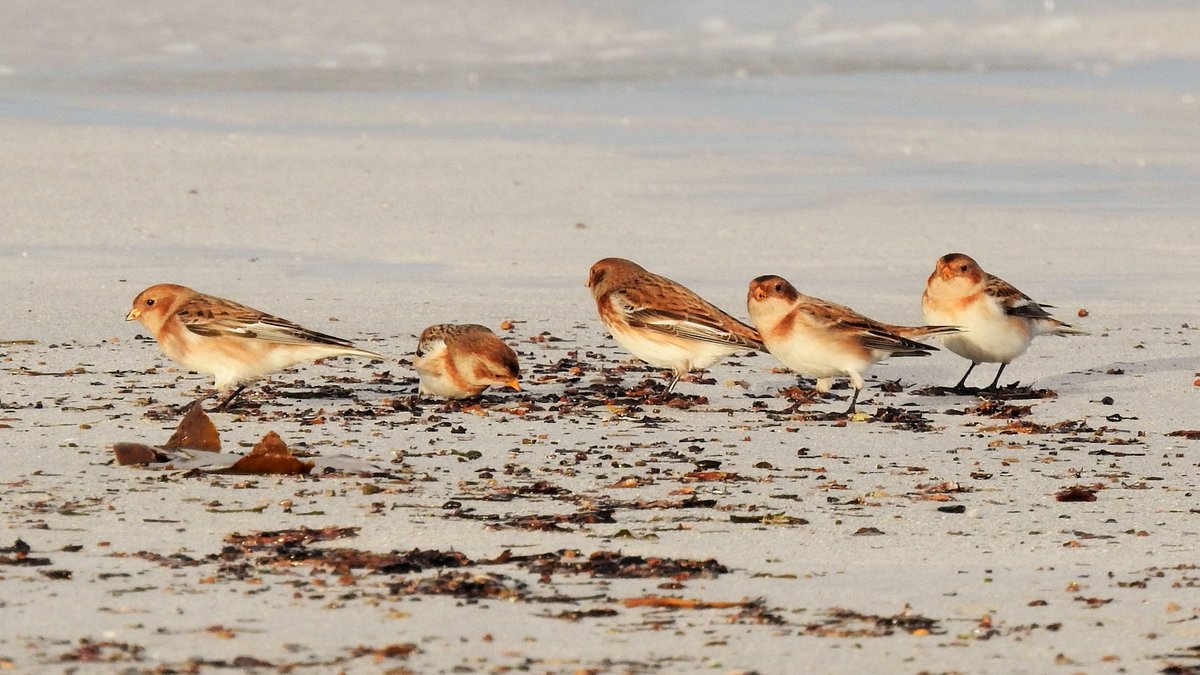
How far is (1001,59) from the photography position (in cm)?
3472

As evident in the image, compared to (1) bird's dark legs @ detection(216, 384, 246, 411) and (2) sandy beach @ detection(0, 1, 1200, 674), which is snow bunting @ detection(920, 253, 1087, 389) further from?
(1) bird's dark legs @ detection(216, 384, 246, 411)

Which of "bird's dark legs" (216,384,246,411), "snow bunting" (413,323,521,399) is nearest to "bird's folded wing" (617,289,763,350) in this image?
"snow bunting" (413,323,521,399)

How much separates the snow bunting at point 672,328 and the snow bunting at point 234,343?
1381mm

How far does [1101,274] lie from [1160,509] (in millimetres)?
6966

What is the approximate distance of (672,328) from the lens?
10.0 metres

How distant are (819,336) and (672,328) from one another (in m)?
0.77

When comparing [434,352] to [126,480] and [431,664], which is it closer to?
[126,480]

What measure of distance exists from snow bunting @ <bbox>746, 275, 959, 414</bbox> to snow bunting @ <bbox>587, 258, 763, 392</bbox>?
0.18 meters

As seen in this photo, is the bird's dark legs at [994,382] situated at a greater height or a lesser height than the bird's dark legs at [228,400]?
lesser

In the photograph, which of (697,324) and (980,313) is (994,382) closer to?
(980,313)

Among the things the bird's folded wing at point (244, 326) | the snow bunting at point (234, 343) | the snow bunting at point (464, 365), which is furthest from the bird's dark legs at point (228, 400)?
the snow bunting at point (464, 365)

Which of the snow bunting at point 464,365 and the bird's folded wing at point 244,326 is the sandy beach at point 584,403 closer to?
the snow bunting at point 464,365

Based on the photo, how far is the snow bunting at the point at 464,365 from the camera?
30.6 feet

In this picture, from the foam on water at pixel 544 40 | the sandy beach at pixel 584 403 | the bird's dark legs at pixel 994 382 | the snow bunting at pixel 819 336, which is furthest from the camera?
the foam on water at pixel 544 40
